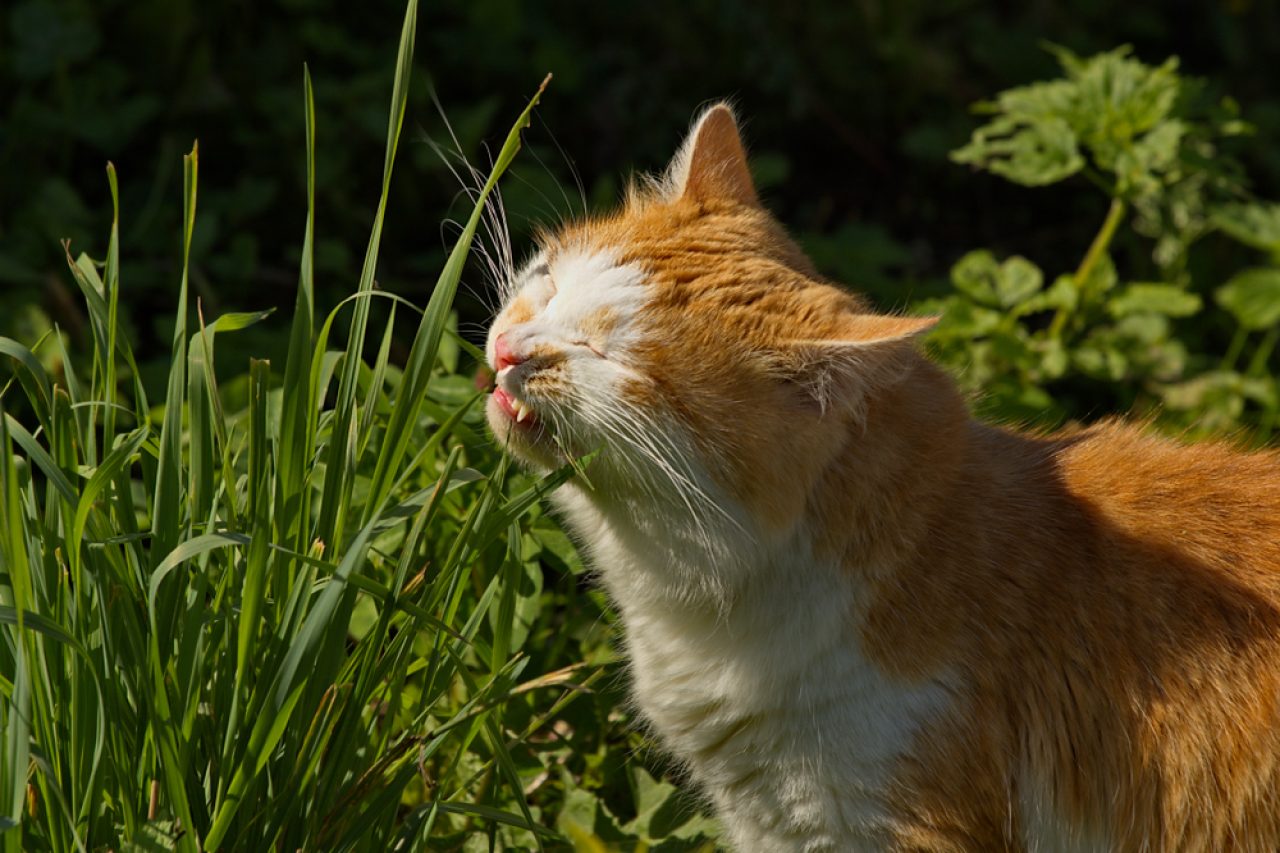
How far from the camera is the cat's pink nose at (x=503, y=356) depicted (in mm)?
1791

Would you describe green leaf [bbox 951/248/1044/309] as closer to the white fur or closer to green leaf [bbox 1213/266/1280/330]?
green leaf [bbox 1213/266/1280/330]

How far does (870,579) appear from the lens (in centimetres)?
190

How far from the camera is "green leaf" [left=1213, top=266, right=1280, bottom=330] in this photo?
129 inches

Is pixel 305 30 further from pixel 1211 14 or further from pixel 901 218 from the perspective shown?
pixel 1211 14

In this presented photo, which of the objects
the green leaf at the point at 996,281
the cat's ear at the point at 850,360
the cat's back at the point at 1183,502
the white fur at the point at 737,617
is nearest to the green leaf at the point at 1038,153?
the green leaf at the point at 996,281

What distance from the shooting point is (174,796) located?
159cm

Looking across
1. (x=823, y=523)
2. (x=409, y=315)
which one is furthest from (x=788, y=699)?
(x=409, y=315)

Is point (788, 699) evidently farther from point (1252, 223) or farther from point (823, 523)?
point (1252, 223)

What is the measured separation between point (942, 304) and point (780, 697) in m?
1.50

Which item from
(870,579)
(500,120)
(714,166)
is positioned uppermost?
(714,166)

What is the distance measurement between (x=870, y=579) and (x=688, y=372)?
375 millimetres

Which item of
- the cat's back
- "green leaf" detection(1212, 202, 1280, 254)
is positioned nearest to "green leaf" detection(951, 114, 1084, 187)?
"green leaf" detection(1212, 202, 1280, 254)

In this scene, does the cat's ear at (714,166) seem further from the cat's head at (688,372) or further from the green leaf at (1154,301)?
the green leaf at (1154,301)

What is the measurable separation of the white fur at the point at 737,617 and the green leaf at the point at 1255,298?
182 cm
